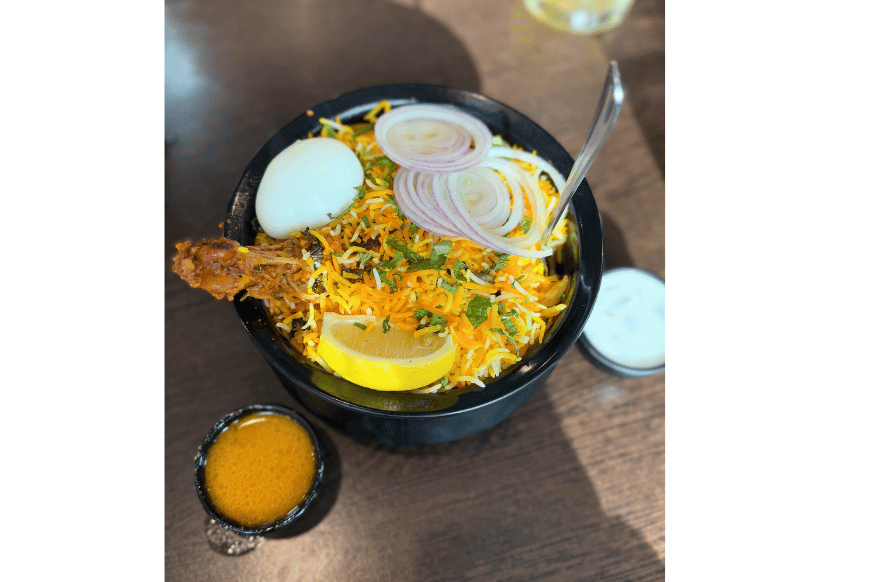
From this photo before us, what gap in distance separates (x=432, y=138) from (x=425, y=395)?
88 cm

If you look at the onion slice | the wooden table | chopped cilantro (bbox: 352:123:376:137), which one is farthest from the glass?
chopped cilantro (bbox: 352:123:376:137)

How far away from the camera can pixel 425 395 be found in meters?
1.46

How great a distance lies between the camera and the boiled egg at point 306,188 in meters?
1.58

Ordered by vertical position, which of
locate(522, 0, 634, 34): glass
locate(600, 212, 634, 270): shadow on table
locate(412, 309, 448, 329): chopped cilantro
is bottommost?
locate(600, 212, 634, 270): shadow on table

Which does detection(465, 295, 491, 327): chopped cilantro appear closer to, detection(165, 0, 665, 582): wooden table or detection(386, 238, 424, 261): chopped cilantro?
detection(386, 238, 424, 261): chopped cilantro

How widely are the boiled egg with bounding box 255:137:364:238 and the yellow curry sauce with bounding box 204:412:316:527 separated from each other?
2.05 feet

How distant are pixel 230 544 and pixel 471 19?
2.56 metres

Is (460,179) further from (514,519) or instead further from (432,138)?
(514,519)

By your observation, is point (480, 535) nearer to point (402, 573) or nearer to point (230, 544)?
point (402, 573)

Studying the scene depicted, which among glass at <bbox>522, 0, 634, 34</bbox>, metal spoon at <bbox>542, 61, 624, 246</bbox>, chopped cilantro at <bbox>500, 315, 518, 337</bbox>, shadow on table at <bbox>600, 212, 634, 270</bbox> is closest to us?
metal spoon at <bbox>542, 61, 624, 246</bbox>

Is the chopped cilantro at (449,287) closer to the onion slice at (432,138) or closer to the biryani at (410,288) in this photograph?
the biryani at (410,288)

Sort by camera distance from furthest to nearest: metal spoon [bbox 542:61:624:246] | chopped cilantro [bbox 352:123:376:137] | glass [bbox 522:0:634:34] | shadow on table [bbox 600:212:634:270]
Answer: glass [bbox 522:0:634:34] < shadow on table [bbox 600:212:634:270] < chopped cilantro [bbox 352:123:376:137] < metal spoon [bbox 542:61:624:246]

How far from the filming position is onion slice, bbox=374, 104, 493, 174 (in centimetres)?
169

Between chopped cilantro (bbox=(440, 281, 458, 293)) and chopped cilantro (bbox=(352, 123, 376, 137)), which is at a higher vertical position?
chopped cilantro (bbox=(352, 123, 376, 137))
